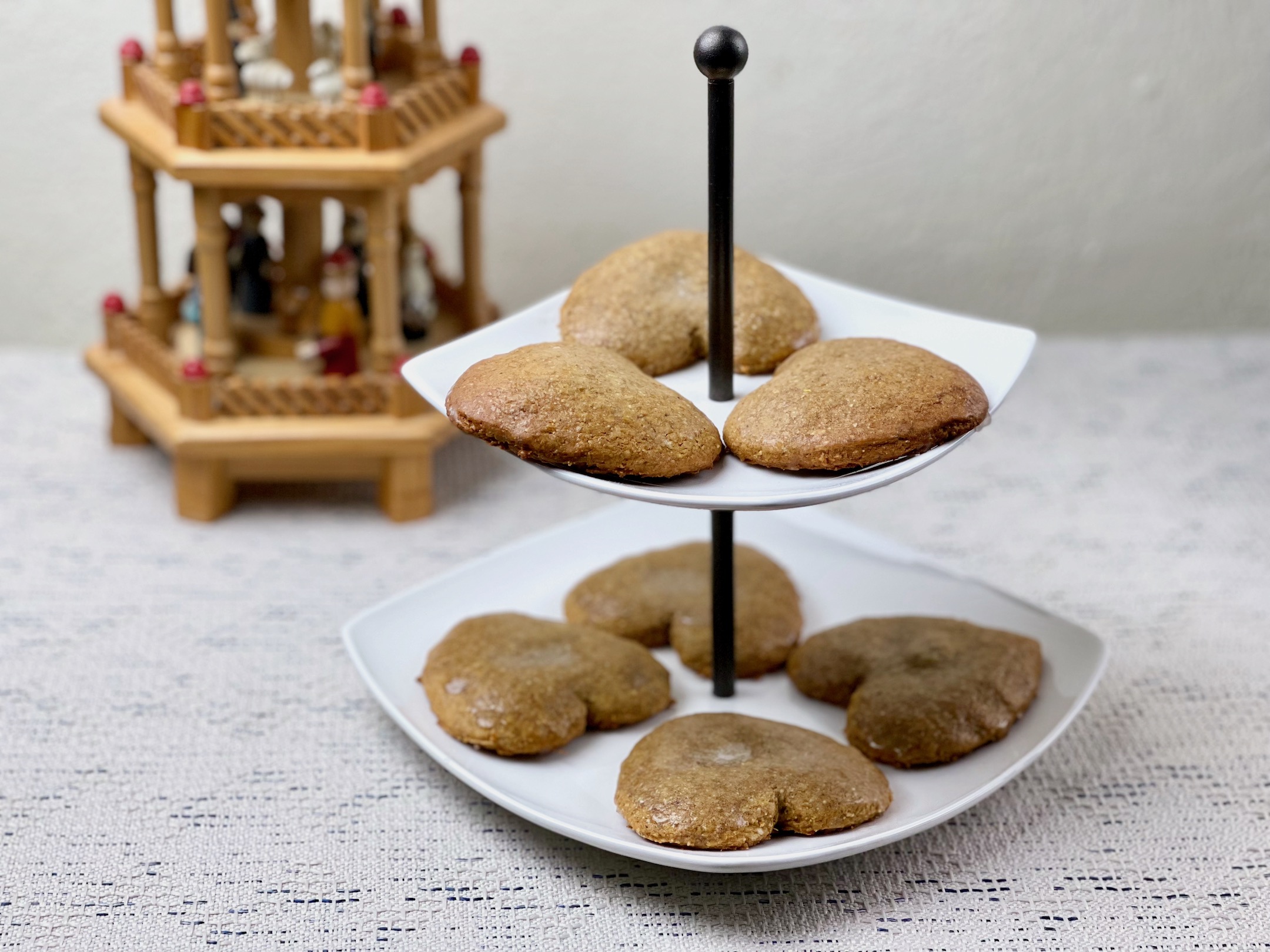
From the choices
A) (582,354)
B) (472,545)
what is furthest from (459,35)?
(582,354)

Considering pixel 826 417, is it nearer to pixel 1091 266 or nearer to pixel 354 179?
pixel 354 179

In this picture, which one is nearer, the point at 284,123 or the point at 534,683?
the point at 534,683

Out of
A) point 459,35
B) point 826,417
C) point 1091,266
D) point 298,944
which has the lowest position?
point 298,944

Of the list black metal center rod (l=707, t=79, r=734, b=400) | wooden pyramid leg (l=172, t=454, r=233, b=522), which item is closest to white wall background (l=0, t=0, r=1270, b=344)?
wooden pyramid leg (l=172, t=454, r=233, b=522)

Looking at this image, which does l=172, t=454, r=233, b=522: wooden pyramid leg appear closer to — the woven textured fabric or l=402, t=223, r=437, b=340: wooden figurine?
the woven textured fabric

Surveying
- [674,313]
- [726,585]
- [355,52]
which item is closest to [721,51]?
[674,313]

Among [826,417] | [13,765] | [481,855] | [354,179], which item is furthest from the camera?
[354,179]

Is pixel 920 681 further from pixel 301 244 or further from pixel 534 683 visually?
pixel 301 244
